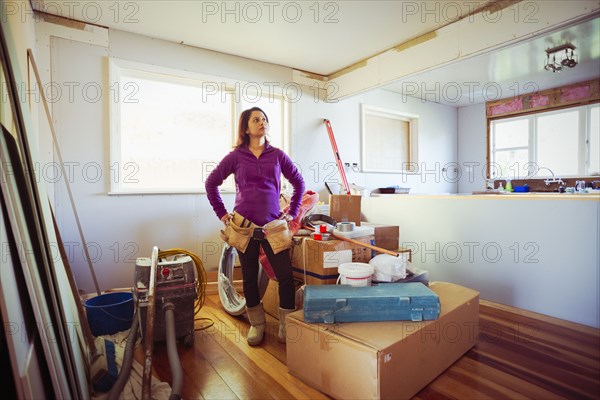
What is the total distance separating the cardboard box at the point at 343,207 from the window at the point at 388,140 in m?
1.77

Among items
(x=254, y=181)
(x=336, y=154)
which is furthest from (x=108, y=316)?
(x=336, y=154)

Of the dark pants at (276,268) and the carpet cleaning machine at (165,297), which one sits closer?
the carpet cleaning machine at (165,297)

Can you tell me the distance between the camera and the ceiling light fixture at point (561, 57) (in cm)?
327

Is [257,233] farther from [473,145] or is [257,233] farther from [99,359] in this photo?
[473,145]

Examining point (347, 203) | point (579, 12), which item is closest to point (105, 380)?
point (347, 203)

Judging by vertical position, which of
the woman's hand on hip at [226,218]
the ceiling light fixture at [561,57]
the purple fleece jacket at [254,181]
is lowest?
the woman's hand on hip at [226,218]

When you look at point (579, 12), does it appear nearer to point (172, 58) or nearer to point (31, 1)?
point (172, 58)

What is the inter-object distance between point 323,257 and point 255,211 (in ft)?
1.60

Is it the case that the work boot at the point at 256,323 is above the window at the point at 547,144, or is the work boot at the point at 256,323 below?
below

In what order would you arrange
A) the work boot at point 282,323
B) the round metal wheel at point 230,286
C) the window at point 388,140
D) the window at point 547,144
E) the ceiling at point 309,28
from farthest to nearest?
1. the window at point 388,140
2. the window at point 547,144
3. the ceiling at point 309,28
4. the round metal wheel at point 230,286
5. the work boot at point 282,323

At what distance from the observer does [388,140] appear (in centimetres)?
472

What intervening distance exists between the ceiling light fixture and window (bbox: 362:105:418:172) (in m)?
1.73

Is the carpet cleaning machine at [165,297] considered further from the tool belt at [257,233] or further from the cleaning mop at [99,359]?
the tool belt at [257,233]

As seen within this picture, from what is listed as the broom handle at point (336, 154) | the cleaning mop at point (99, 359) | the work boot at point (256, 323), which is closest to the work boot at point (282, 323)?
the work boot at point (256, 323)
